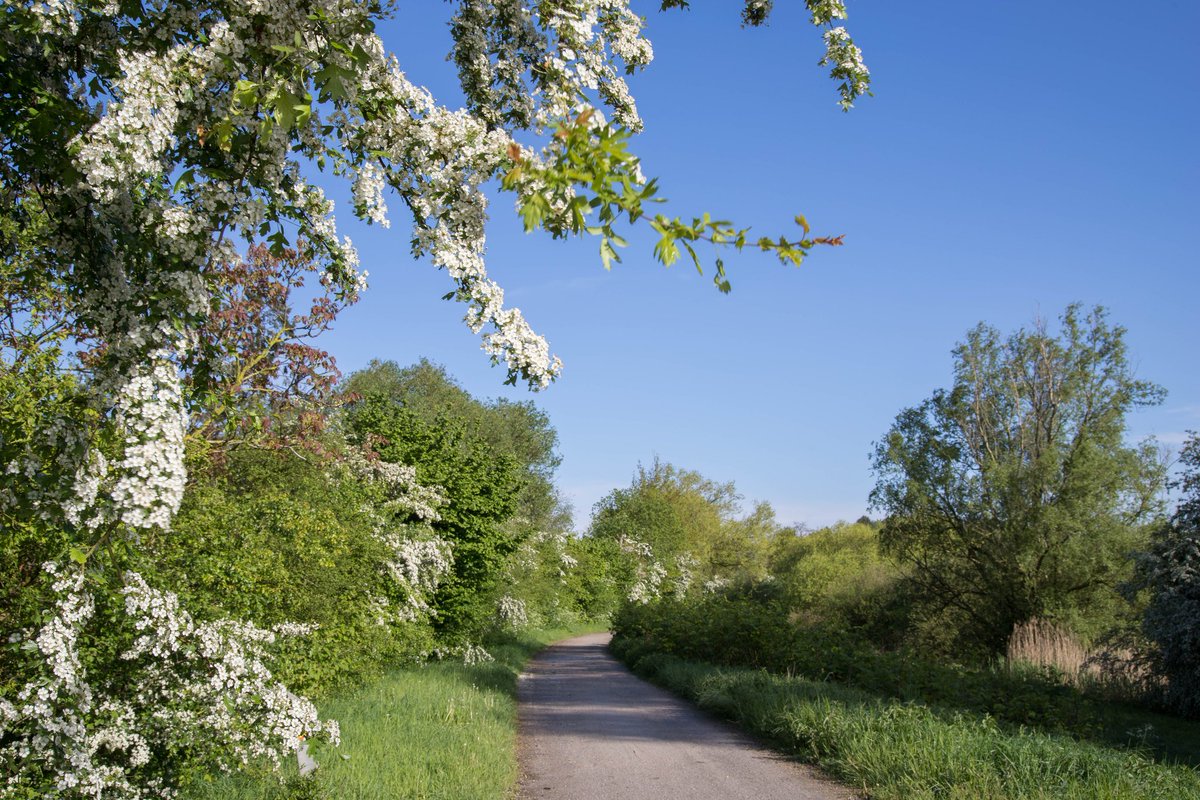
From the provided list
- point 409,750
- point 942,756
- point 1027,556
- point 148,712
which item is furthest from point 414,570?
point 1027,556

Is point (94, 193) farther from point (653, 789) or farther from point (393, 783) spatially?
point (653, 789)

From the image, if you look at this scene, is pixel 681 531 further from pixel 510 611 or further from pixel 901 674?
pixel 901 674

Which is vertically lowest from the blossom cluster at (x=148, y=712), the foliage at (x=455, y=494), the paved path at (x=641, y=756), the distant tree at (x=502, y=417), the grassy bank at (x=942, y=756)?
the paved path at (x=641, y=756)

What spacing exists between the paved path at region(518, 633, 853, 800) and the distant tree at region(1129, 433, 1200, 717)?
11.2 m

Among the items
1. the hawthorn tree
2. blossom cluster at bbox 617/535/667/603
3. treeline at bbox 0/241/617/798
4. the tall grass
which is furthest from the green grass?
blossom cluster at bbox 617/535/667/603

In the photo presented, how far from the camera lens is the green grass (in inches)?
253

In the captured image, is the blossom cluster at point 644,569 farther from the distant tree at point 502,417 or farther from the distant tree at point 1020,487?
the distant tree at point 1020,487

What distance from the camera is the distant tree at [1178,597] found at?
1670 centimetres

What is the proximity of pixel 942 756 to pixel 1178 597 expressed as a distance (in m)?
13.4

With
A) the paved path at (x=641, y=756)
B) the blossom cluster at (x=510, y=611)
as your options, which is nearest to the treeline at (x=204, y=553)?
the paved path at (x=641, y=756)

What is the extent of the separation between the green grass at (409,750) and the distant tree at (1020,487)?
1831 centimetres

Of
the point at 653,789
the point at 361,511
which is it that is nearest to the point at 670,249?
the point at 653,789

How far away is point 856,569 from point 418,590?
31.5 metres

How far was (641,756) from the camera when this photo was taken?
892 cm
